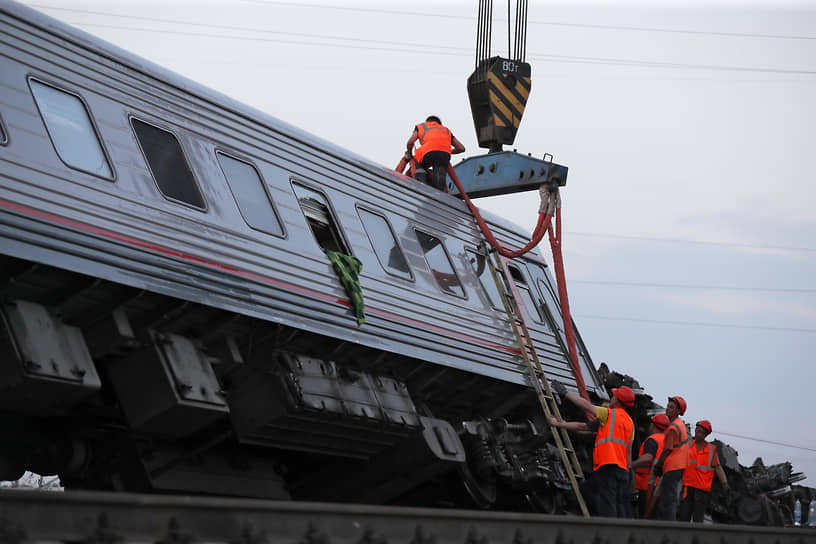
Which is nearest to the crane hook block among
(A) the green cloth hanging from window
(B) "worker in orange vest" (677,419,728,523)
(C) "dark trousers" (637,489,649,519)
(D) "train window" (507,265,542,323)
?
(D) "train window" (507,265,542,323)

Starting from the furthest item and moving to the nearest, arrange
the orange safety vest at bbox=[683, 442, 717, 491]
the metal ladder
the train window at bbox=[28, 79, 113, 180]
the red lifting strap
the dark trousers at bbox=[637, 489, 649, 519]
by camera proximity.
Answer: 1. the red lifting strap
2. the orange safety vest at bbox=[683, 442, 717, 491]
3. the dark trousers at bbox=[637, 489, 649, 519]
4. the metal ladder
5. the train window at bbox=[28, 79, 113, 180]

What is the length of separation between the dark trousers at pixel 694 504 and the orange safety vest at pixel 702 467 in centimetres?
8

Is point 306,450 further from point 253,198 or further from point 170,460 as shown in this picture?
point 253,198

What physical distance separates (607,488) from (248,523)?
5584mm

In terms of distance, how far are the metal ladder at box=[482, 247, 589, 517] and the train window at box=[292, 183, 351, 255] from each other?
2882 mm

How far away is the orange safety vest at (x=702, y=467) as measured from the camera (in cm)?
1154

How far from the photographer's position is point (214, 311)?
7.90 meters

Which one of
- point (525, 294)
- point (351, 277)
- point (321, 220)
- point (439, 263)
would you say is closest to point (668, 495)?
point (439, 263)

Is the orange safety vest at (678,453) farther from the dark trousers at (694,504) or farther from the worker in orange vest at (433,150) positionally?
the worker in orange vest at (433,150)

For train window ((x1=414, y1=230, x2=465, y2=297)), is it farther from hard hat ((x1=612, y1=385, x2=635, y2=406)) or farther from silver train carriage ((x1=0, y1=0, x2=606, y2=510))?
hard hat ((x1=612, y1=385, x2=635, y2=406))

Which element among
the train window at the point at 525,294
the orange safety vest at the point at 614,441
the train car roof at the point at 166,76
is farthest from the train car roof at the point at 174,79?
the orange safety vest at the point at 614,441

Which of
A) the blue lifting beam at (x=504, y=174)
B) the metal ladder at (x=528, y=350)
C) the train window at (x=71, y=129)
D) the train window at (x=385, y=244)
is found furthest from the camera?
the blue lifting beam at (x=504, y=174)

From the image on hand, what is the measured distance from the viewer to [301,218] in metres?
9.28

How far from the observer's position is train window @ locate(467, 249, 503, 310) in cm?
1209
